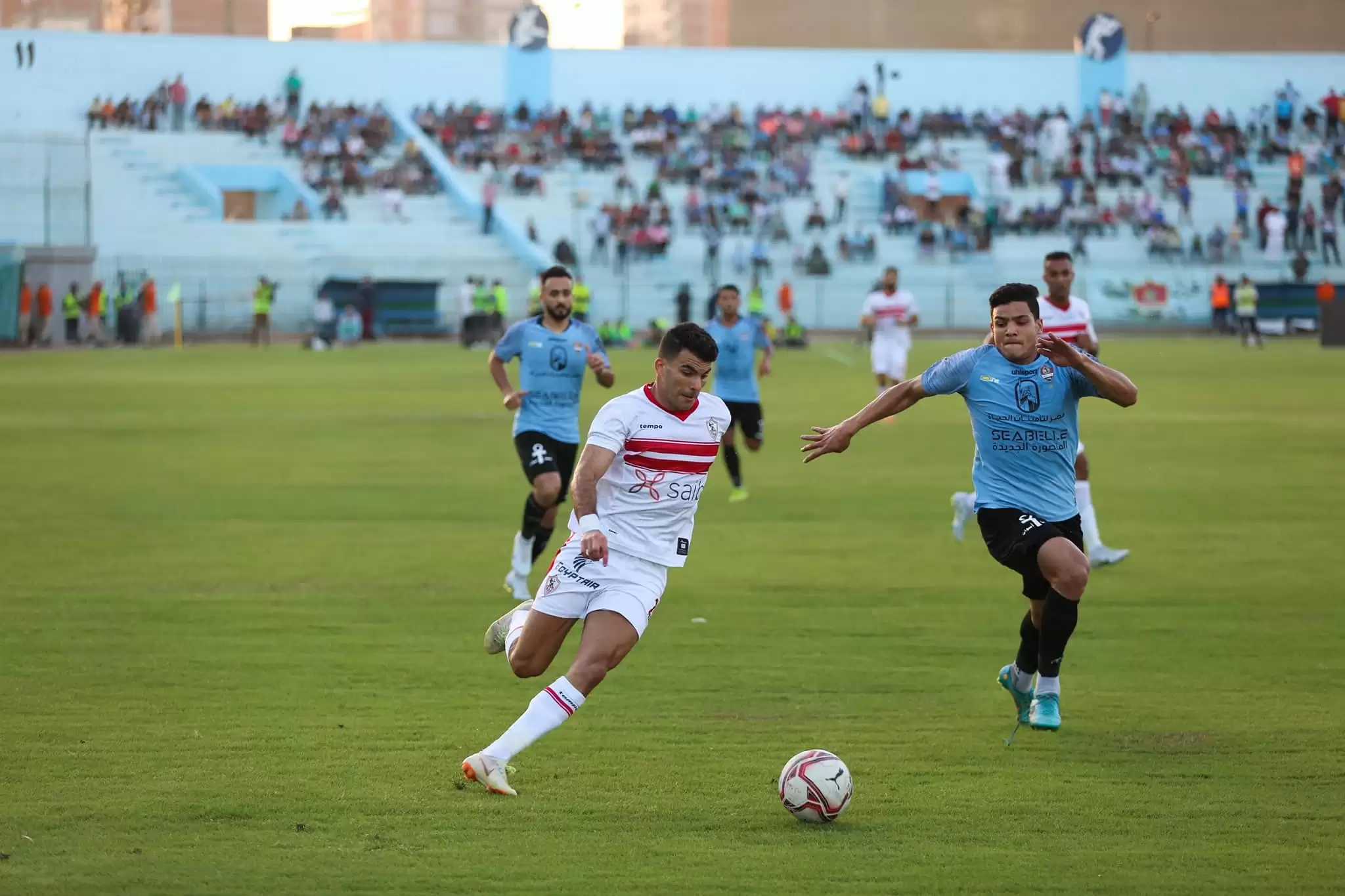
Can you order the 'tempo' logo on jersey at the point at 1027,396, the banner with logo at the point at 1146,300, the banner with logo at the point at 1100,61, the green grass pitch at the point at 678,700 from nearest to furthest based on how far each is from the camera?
the green grass pitch at the point at 678,700 < the 'tempo' logo on jersey at the point at 1027,396 < the banner with logo at the point at 1146,300 < the banner with logo at the point at 1100,61

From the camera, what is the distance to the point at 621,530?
22.7ft

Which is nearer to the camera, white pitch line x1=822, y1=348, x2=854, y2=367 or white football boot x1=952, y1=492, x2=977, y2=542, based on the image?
white football boot x1=952, y1=492, x2=977, y2=542

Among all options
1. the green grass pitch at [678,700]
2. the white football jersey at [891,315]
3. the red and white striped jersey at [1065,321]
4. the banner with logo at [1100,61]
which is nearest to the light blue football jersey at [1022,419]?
the green grass pitch at [678,700]

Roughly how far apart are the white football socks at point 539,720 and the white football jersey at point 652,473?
2.11 ft

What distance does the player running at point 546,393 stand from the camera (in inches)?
454

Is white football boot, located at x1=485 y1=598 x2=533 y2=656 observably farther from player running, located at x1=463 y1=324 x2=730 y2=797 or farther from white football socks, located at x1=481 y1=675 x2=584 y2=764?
white football socks, located at x1=481 y1=675 x2=584 y2=764

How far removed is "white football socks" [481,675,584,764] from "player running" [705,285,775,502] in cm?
1048

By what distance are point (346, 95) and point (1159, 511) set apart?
53098 mm

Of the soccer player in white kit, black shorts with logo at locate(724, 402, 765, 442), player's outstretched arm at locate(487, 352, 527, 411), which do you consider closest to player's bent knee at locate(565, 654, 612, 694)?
player's outstretched arm at locate(487, 352, 527, 411)

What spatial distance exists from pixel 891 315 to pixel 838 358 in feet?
56.5

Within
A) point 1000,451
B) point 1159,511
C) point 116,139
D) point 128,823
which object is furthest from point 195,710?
point 116,139

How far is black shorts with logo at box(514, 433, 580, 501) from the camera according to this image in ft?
38.0

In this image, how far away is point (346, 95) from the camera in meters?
64.4

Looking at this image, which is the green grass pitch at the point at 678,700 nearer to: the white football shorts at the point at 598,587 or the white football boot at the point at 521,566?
the white football boot at the point at 521,566
